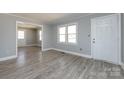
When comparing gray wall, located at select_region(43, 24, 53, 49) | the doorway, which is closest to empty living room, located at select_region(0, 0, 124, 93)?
gray wall, located at select_region(43, 24, 53, 49)

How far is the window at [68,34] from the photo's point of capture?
5.59 m

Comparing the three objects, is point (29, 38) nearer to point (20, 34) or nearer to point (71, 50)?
point (20, 34)

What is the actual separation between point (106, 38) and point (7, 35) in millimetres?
4768

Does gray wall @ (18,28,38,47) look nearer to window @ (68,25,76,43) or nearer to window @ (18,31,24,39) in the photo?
window @ (18,31,24,39)

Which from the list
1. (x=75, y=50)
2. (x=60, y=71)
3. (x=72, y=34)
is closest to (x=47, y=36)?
(x=72, y=34)

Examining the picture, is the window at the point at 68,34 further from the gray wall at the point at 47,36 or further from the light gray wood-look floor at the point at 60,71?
the light gray wood-look floor at the point at 60,71

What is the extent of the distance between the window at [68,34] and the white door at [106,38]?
1.42 meters

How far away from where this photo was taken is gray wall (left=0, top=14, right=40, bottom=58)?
161 inches

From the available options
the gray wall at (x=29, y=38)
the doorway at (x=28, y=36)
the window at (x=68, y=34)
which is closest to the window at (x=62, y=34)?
the window at (x=68, y=34)

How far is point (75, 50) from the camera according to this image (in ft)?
18.1
